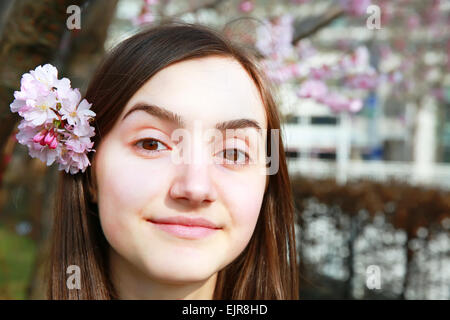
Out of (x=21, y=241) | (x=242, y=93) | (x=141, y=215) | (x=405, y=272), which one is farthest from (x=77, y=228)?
(x=21, y=241)

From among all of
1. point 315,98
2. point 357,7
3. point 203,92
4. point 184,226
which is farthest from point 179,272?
point 357,7

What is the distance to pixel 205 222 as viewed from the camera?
3.83 feet

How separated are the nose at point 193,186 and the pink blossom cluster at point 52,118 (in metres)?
0.26

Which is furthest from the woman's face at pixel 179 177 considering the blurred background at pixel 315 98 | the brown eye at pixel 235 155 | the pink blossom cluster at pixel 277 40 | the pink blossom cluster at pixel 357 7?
the pink blossom cluster at pixel 357 7

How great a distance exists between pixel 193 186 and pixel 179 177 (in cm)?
5

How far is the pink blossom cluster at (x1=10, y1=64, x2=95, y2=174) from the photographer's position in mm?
1145

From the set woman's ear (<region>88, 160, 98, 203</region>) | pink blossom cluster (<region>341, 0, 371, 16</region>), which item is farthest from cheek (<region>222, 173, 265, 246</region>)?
pink blossom cluster (<region>341, 0, 371, 16</region>)

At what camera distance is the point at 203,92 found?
119 centimetres

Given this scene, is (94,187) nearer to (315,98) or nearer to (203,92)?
(203,92)

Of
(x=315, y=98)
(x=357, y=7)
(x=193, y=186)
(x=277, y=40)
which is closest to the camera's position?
(x=193, y=186)

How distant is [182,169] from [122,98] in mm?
261

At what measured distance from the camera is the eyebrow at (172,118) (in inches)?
46.0

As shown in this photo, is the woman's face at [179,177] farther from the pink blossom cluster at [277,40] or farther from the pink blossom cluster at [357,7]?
the pink blossom cluster at [357,7]

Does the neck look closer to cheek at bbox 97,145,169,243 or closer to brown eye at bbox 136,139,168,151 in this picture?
cheek at bbox 97,145,169,243
